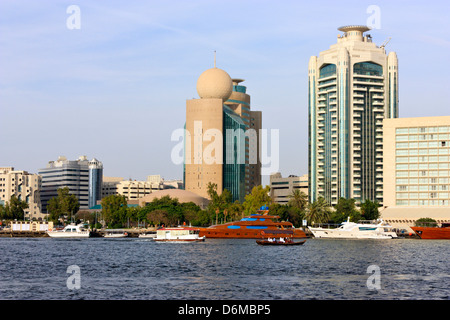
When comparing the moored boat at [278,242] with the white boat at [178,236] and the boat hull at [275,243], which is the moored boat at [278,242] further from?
the white boat at [178,236]

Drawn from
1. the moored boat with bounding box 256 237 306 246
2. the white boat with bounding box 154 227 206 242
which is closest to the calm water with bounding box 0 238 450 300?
the moored boat with bounding box 256 237 306 246

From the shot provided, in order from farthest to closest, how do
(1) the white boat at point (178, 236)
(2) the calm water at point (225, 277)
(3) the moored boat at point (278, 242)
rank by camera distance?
(1) the white boat at point (178, 236)
(3) the moored boat at point (278, 242)
(2) the calm water at point (225, 277)

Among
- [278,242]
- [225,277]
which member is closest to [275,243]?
[278,242]

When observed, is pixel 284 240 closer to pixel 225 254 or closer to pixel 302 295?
pixel 225 254

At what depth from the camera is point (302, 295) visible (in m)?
64.1

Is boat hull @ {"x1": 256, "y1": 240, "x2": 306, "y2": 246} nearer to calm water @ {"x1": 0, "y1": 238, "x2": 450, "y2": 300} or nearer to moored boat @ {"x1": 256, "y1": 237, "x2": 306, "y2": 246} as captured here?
moored boat @ {"x1": 256, "y1": 237, "x2": 306, "y2": 246}

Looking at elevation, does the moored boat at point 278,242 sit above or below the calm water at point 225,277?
below

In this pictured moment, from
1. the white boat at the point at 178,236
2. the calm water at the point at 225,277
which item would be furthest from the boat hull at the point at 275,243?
the calm water at the point at 225,277

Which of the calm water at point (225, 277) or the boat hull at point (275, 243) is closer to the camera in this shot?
the calm water at point (225, 277)

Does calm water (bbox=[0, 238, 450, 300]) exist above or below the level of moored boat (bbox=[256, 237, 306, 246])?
above

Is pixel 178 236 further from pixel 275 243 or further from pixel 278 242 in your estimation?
pixel 275 243

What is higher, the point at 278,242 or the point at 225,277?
the point at 225,277

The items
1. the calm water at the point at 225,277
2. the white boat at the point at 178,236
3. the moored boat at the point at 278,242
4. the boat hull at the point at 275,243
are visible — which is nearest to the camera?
the calm water at the point at 225,277
